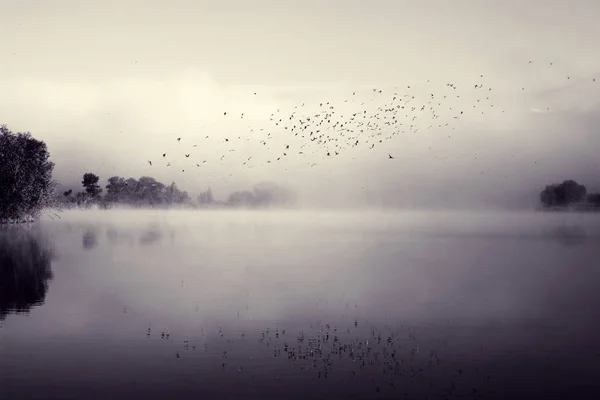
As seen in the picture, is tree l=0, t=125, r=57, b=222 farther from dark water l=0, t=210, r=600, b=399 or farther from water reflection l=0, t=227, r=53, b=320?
dark water l=0, t=210, r=600, b=399

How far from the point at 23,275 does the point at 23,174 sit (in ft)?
273

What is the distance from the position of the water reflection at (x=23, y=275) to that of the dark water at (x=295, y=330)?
214mm

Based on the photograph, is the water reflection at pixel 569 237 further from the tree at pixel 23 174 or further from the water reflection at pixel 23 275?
the tree at pixel 23 174

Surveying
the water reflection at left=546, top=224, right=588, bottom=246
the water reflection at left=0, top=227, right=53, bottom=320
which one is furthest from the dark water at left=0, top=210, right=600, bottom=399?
the water reflection at left=546, top=224, right=588, bottom=246

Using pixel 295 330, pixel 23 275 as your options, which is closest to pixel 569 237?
pixel 23 275

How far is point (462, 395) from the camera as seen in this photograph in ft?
85.2

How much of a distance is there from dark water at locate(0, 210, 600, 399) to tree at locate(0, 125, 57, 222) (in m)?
65.1

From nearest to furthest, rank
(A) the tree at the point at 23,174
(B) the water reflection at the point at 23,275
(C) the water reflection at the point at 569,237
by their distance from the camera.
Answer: (B) the water reflection at the point at 23,275
(C) the water reflection at the point at 569,237
(A) the tree at the point at 23,174

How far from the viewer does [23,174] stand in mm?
136625

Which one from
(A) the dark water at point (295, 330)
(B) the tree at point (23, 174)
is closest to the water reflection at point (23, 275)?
(A) the dark water at point (295, 330)

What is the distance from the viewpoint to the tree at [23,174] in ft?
444

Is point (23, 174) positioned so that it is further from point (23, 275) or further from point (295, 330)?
point (295, 330)

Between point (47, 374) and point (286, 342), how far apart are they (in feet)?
40.8

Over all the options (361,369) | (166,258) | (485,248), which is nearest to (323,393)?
(361,369)
